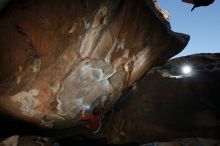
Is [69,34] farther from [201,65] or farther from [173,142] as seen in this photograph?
[201,65]

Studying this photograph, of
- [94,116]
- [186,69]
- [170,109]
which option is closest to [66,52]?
[94,116]

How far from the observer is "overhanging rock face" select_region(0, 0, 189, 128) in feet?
7.48

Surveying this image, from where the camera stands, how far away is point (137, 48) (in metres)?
3.40

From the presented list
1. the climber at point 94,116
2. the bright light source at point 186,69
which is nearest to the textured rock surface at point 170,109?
the bright light source at point 186,69

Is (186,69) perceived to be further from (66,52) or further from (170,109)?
(66,52)

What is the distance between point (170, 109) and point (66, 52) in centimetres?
241

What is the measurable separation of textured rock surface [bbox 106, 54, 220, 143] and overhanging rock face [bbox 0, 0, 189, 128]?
41.0 inches

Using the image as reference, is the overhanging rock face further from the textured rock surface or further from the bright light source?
the bright light source

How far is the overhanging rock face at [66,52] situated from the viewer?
7.48 ft

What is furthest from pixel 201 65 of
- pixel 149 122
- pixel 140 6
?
pixel 140 6

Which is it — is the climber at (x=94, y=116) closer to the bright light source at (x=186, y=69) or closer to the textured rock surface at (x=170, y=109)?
the textured rock surface at (x=170, y=109)

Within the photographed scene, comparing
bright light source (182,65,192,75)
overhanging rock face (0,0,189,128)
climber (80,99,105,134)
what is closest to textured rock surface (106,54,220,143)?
bright light source (182,65,192,75)

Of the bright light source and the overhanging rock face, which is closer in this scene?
the overhanging rock face

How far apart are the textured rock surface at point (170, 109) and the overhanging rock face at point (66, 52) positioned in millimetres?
1042
